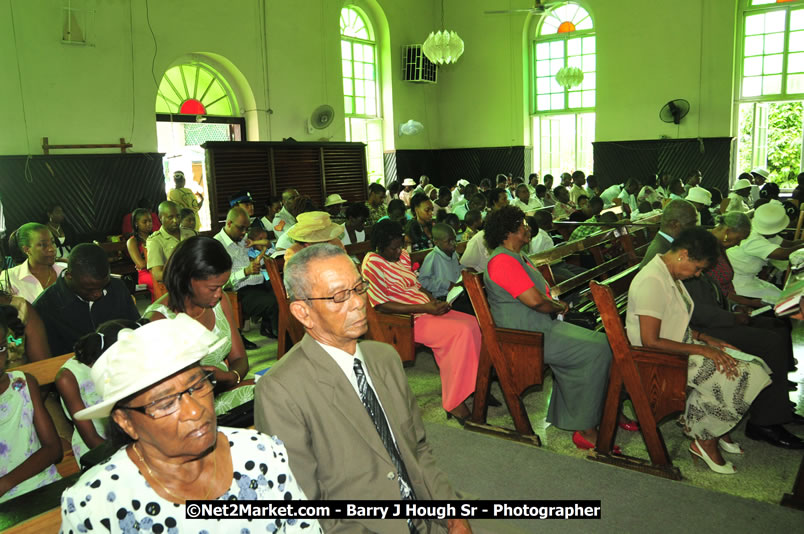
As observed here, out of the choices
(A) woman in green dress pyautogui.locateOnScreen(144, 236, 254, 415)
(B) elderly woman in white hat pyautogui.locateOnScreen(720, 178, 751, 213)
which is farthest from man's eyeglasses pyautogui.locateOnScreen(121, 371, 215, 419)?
(B) elderly woman in white hat pyautogui.locateOnScreen(720, 178, 751, 213)

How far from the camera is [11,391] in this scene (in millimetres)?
2336

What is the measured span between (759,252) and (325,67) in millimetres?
10486

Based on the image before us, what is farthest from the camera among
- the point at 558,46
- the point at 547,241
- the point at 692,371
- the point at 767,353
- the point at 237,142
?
the point at 558,46

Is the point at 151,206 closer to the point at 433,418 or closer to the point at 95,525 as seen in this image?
the point at 433,418

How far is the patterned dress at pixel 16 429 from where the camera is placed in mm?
2312

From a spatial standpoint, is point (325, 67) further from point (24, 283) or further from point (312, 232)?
point (24, 283)

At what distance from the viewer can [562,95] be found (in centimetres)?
1620

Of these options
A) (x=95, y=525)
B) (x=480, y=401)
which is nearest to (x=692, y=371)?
(x=480, y=401)

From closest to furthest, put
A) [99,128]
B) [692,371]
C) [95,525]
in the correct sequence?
[95,525] → [692,371] → [99,128]

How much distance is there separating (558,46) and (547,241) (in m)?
10.9

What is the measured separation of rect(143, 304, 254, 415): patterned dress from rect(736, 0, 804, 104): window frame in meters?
14.3

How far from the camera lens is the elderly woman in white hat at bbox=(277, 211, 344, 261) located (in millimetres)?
5340

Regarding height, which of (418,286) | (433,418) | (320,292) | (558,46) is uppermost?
(558,46)

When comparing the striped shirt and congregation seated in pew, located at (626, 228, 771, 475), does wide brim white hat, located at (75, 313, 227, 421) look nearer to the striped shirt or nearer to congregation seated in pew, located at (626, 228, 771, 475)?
congregation seated in pew, located at (626, 228, 771, 475)
